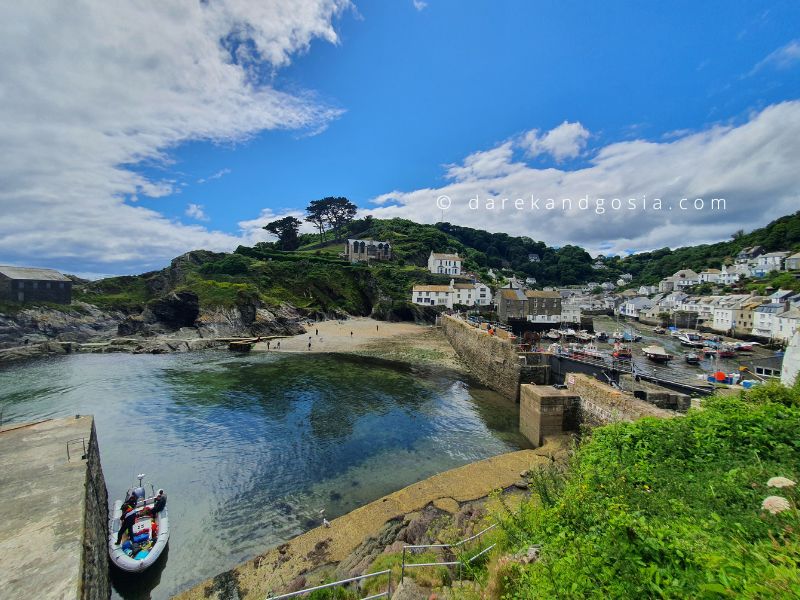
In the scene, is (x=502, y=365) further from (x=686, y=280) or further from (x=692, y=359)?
(x=686, y=280)

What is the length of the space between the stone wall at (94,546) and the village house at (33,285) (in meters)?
64.0

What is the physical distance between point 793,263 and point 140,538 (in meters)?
115

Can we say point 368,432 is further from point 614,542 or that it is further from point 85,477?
point 614,542

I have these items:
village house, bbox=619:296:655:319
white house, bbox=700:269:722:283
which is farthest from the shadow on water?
white house, bbox=700:269:722:283

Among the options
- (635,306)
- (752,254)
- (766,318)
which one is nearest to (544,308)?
(766,318)

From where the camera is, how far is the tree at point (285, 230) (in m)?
105

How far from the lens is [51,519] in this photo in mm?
8547

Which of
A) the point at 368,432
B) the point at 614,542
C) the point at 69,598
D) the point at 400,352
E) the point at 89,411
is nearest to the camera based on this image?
the point at 614,542

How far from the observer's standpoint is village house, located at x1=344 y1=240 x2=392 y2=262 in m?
103

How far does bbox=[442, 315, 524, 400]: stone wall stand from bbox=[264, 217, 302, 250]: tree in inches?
3032

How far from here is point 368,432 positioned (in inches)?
804

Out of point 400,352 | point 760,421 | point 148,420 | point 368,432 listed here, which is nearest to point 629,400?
point 760,421

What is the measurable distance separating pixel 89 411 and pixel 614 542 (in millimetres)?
30842

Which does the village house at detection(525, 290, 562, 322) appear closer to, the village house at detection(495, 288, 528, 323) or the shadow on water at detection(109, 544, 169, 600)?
the village house at detection(495, 288, 528, 323)
